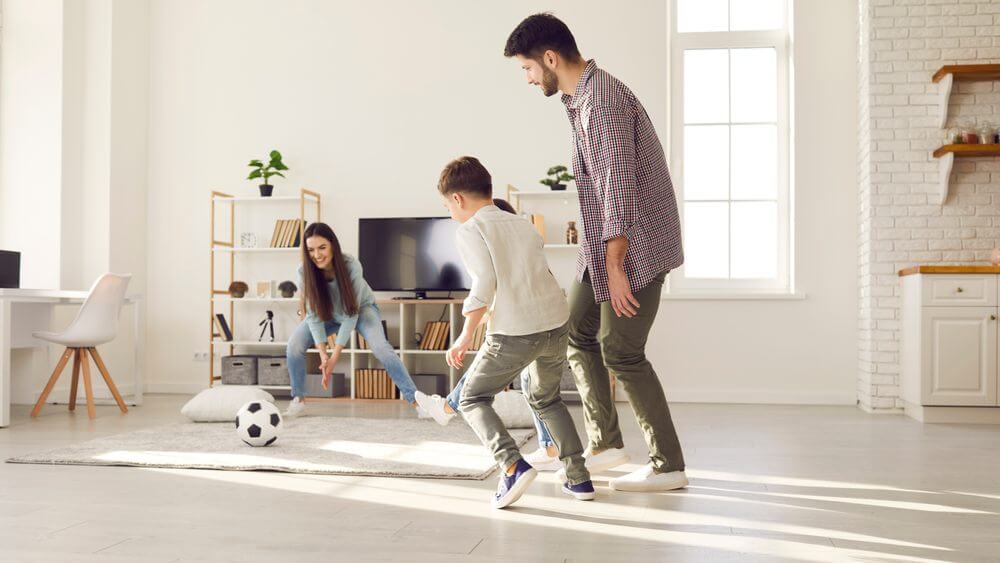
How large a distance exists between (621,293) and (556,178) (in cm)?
325

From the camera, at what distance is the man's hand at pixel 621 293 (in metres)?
2.53

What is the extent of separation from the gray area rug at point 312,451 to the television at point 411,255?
61.0 inches

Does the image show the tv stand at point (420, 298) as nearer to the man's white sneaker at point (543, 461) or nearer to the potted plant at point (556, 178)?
the potted plant at point (556, 178)

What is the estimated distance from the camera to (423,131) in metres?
6.06

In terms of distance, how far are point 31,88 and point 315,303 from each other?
2.65 metres

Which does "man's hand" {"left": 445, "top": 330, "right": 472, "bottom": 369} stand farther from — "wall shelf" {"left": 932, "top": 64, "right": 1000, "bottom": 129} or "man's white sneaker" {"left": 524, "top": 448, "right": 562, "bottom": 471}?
"wall shelf" {"left": 932, "top": 64, "right": 1000, "bottom": 129}

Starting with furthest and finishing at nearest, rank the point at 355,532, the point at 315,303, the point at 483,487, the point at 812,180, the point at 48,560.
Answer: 1. the point at 812,180
2. the point at 315,303
3. the point at 483,487
4. the point at 355,532
5. the point at 48,560

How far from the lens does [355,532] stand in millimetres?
2186

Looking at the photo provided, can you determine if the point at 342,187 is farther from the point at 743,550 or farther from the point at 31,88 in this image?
the point at 743,550

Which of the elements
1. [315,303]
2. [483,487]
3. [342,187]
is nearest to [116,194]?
[342,187]

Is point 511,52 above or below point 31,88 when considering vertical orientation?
below

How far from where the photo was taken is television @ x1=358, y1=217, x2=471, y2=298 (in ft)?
18.8

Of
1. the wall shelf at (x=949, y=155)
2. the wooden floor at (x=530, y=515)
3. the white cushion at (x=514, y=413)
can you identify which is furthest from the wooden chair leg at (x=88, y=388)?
the wall shelf at (x=949, y=155)

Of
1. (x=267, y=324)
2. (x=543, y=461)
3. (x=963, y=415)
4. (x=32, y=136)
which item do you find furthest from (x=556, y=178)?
(x=32, y=136)
